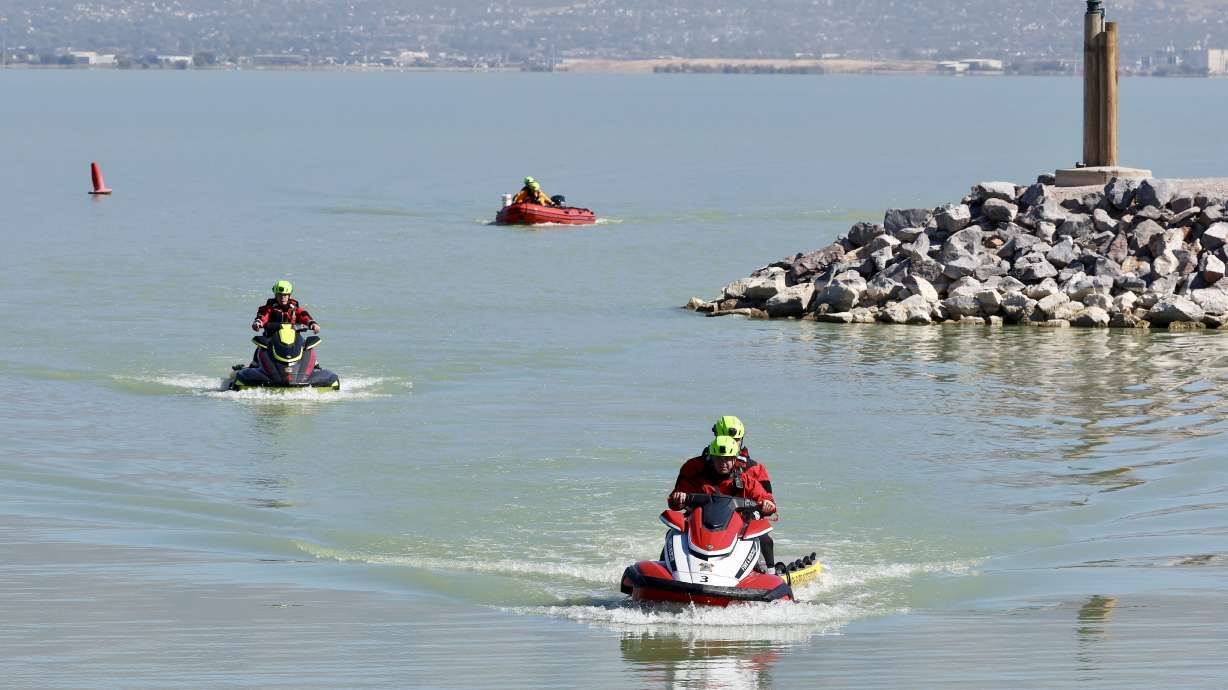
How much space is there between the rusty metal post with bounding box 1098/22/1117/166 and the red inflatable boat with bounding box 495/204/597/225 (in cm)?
1971

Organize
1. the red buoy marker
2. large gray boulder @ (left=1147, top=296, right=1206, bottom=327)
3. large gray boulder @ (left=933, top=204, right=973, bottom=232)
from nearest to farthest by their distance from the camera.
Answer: large gray boulder @ (left=1147, top=296, right=1206, bottom=327) → large gray boulder @ (left=933, top=204, right=973, bottom=232) → the red buoy marker

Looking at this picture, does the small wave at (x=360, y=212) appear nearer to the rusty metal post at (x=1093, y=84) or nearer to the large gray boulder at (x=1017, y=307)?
the rusty metal post at (x=1093, y=84)

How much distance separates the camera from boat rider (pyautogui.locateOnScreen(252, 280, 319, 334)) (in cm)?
2792

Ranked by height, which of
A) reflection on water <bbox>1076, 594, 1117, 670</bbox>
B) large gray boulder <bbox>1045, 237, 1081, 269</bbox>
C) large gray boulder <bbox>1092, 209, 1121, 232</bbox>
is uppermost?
large gray boulder <bbox>1092, 209, 1121, 232</bbox>

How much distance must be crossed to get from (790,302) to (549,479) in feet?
47.1

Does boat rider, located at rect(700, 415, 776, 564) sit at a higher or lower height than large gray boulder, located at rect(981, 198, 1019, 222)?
higher

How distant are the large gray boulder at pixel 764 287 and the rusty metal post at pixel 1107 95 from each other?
6550 mm

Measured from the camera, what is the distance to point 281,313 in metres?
28.0

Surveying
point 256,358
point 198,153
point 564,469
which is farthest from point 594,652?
point 198,153

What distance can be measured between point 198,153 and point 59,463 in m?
87.8

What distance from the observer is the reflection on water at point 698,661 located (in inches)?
589

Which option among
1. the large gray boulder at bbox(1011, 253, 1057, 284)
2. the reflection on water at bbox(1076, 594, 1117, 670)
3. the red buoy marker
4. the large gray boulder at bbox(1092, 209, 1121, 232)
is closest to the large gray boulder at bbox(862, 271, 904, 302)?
the large gray boulder at bbox(1011, 253, 1057, 284)

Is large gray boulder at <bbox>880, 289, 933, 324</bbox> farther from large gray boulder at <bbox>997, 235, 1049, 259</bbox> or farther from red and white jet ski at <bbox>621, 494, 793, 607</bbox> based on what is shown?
red and white jet ski at <bbox>621, 494, 793, 607</bbox>

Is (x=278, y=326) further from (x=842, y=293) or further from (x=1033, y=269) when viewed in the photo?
(x=1033, y=269)
